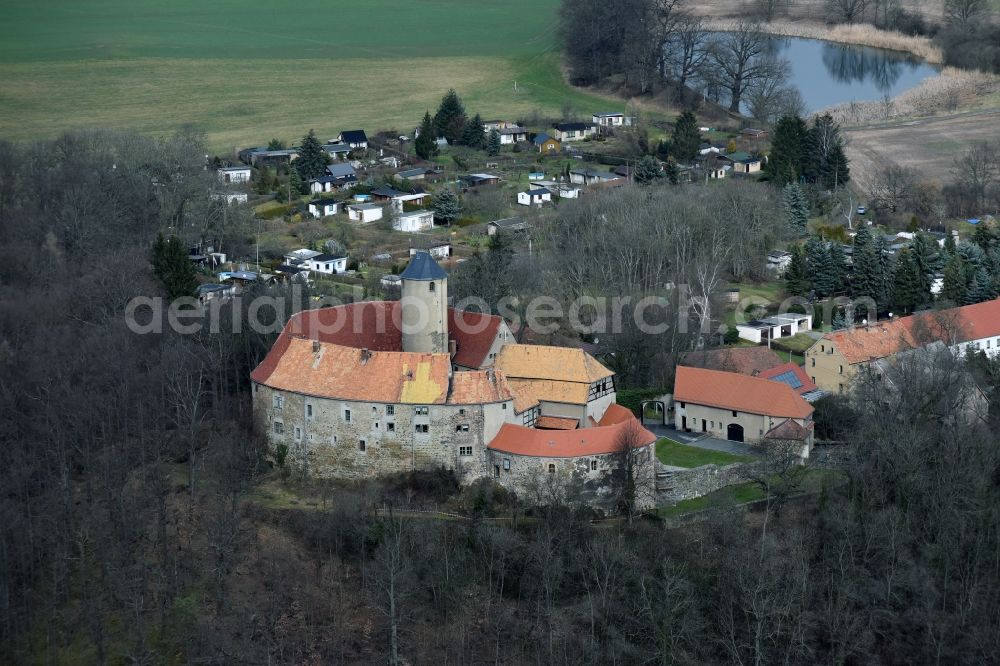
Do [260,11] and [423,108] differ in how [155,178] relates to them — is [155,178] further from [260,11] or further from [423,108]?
[260,11]

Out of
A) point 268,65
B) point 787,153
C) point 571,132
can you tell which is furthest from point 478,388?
point 268,65

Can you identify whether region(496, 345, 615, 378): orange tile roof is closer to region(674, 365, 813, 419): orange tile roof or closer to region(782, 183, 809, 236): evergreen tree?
region(674, 365, 813, 419): orange tile roof

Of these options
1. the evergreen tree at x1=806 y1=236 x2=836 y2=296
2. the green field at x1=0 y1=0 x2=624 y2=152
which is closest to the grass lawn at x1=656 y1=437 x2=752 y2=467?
the evergreen tree at x1=806 y1=236 x2=836 y2=296

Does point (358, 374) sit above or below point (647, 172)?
above

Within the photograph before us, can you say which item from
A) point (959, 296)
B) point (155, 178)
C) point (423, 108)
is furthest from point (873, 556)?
point (423, 108)

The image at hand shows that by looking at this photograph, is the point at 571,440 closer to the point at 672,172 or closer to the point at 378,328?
the point at 378,328

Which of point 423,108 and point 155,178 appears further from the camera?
point 423,108
